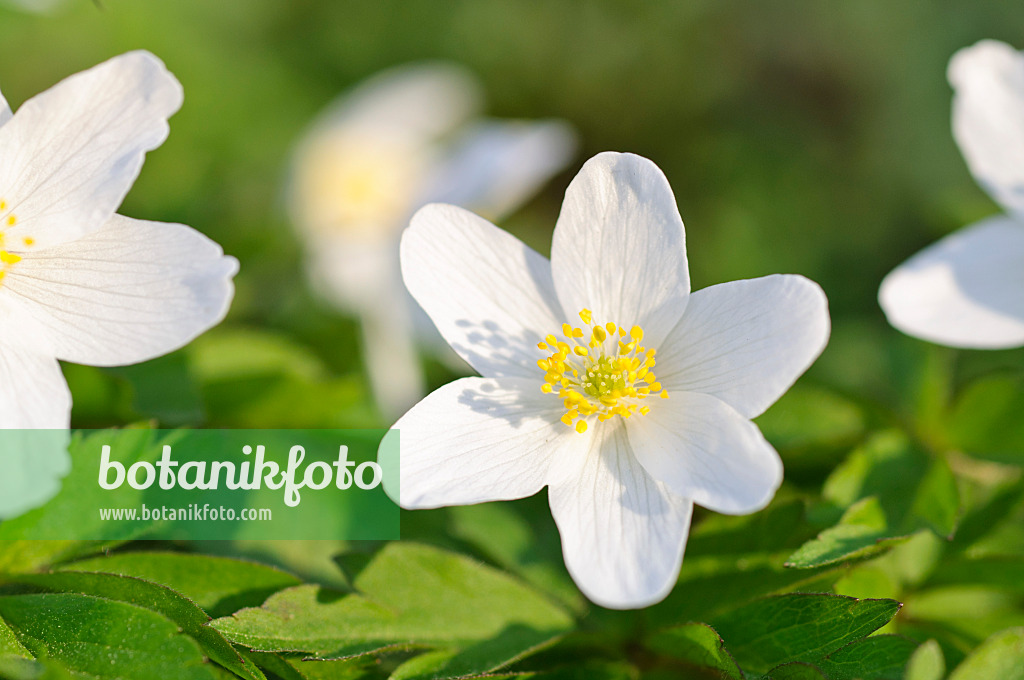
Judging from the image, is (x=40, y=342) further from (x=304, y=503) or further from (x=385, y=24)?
(x=385, y=24)

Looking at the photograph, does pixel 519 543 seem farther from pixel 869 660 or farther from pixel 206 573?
pixel 869 660

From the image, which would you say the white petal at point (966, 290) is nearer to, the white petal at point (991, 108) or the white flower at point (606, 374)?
the white petal at point (991, 108)

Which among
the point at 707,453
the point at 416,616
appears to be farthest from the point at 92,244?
the point at 707,453

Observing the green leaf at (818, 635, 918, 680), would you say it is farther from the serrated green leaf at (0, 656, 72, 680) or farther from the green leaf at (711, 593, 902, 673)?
the serrated green leaf at (0, 656, 72, 680)

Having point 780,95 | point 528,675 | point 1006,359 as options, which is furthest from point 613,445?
point 780,95

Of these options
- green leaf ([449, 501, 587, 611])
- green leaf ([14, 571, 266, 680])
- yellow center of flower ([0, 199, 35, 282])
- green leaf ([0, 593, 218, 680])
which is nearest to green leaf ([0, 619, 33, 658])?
green leaf ([0, 593, 218, 680])
